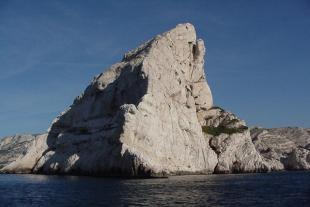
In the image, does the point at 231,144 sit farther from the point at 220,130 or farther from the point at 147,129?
the point at 147,129

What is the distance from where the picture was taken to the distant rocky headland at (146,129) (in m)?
105

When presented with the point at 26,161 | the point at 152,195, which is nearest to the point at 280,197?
the point at 152,195

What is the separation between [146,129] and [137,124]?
320cm

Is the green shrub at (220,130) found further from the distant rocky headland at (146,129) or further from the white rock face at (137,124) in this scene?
the white rock face at (137,124)

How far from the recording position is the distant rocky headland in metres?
105

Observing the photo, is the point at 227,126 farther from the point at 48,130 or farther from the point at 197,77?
the point at 48,130

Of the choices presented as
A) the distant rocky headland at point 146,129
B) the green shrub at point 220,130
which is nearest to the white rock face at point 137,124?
the distant rocky headland at point 146,129

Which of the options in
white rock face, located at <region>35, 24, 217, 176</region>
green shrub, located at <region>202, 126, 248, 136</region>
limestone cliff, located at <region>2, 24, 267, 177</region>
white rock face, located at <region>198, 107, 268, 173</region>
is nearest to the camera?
white rock face, located at <region>35, 24, 217, 176</region>

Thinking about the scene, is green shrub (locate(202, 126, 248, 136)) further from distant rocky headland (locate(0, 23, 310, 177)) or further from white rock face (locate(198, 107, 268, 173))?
distant rocky headland (locate(0, 23, 310, 177))

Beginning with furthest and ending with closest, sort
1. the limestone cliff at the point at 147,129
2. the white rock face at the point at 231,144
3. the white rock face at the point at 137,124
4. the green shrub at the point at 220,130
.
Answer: the green shrub at the point at 220,130
the white rock face at the point at 231,144
the limestone cliff at the point at 147,129
the white rock face at the point at 137,124

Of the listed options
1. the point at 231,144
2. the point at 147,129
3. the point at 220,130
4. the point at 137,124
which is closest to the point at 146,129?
the point at 147,129

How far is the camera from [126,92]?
127 m

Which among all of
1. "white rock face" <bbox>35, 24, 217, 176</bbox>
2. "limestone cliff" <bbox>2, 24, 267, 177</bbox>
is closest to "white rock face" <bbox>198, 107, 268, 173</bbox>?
"limestone cliff" <bbox>2, 24, 267, 177</bbox>

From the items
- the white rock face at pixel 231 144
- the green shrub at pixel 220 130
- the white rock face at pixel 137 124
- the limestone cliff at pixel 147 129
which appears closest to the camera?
the white rock face at pixel 137 124
